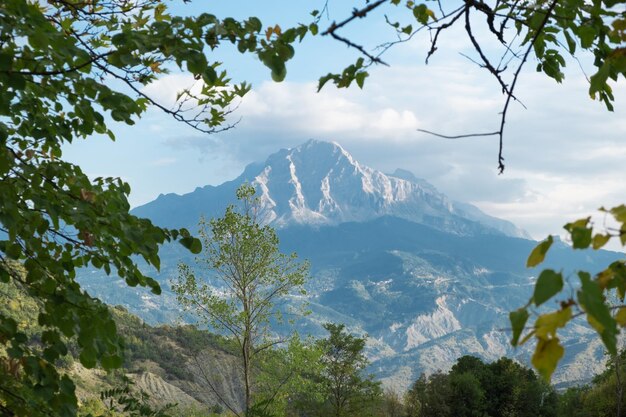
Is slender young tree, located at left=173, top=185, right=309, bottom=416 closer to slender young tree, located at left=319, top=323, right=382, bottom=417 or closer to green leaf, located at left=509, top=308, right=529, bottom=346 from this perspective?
slender young tree, located at left=319, top=323, right=382, bottom=417

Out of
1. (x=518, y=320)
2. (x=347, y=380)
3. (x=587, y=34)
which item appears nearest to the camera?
(x=518, y=320)

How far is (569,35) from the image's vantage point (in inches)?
139

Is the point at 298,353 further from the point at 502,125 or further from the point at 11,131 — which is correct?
the point at 502,125

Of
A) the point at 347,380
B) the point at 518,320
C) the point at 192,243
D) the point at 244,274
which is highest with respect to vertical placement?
the point at 244,274

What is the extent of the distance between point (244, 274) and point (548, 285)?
19008 mm

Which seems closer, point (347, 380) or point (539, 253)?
point (539, 253)

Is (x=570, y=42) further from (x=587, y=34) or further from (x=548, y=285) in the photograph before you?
(x=548, y=285)

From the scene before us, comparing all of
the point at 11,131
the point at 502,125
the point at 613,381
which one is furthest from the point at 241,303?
the point at 502,125

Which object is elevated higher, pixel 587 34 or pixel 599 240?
pixel 587 34

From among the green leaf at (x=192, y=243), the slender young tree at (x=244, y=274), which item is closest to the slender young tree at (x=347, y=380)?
the slender young tree at (x=244, y=274)

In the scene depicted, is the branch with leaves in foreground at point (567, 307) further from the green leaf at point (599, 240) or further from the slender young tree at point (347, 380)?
the slender young tree at point (347, 380)

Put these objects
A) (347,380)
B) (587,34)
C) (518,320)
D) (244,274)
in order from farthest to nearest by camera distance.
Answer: (347,380), (244,274), (587,34), (518,320)

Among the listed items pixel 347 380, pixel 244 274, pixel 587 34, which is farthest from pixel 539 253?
pixel 347 380

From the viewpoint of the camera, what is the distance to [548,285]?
122 centimetres
